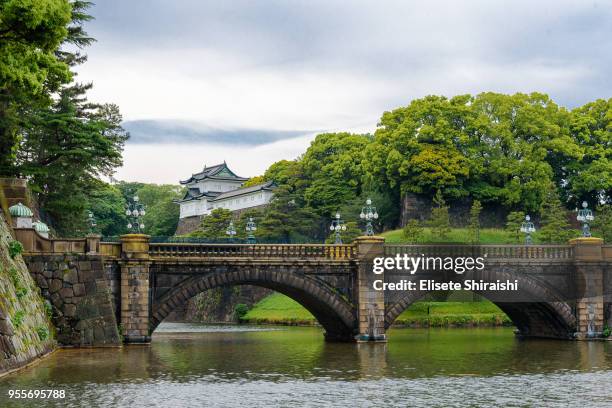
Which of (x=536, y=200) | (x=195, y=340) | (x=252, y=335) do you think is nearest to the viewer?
(x=195, y=340)

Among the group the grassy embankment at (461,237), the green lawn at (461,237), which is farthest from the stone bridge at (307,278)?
the green lawn at (461,237)

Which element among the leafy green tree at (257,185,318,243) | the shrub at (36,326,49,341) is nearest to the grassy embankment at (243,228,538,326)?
the leafy green tree at (257,185,318,243)

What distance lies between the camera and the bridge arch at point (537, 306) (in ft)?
160

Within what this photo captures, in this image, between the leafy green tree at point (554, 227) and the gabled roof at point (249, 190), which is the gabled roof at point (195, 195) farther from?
the leafy green tree at point (554, 227)

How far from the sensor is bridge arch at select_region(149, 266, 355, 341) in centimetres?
4606

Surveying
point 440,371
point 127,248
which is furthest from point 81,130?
point 440,371

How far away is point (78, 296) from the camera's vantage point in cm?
4194

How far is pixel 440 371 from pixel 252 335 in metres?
28.6

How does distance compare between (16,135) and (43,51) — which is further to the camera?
(16,135)

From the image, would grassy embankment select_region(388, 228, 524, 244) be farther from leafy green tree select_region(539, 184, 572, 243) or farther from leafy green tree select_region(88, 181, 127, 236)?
leafy green tree select_region(88, 181, 127, 236)

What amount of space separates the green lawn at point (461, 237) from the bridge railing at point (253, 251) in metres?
32.5

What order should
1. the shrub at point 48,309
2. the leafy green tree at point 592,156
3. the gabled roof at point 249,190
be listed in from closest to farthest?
the shrub at point 48,309
the leafy green tree at point 592,156
the gabled roof at point 249,190

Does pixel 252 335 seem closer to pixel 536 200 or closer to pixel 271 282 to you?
pixel 271 282

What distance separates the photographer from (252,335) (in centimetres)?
6081
